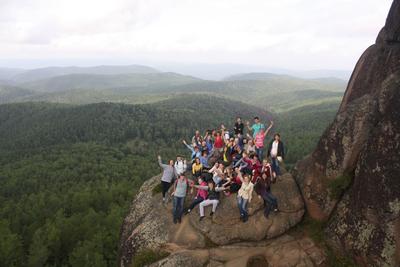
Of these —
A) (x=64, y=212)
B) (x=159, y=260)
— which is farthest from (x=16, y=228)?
(x=159, y=260)

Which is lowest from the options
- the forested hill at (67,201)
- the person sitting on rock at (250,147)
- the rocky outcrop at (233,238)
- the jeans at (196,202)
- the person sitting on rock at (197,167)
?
the forested hill at (67,201)

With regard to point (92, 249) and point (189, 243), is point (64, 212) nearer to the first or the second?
point (92, 249)

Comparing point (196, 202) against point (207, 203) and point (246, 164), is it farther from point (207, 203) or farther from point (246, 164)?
point (246, 164)

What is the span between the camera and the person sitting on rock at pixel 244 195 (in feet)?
87.7

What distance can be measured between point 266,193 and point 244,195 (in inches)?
85.3

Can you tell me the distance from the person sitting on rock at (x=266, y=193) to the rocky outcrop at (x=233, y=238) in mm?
802

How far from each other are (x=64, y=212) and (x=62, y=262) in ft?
87.6

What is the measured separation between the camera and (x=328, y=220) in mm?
27266

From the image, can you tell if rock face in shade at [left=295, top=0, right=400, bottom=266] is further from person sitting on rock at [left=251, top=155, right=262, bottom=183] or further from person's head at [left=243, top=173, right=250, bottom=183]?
person's head at [left=243, top=173, right=250, bottom=183]

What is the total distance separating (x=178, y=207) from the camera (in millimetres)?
30016

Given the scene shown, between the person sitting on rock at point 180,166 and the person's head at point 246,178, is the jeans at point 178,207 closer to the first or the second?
the person sitting on rock at point 180,166

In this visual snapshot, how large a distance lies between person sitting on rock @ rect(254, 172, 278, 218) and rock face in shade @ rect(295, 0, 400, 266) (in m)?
3.50

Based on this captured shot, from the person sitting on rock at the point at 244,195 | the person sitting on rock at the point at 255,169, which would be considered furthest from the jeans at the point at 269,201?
the person sitting on rock at the point at 255,169

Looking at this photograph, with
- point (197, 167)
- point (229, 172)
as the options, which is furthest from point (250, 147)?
point (197, 167)
